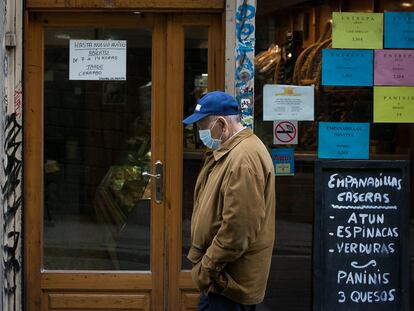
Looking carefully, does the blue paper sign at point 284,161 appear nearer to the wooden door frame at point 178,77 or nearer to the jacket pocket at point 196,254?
the wooden door frame at point 178,77

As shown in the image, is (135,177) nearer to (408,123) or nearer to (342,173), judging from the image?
(342,173)

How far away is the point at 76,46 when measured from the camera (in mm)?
5414

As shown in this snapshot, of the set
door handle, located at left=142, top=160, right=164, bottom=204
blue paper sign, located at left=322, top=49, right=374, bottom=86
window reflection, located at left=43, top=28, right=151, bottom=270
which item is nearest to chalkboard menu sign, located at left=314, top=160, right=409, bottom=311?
blue paper sign, located at left=322, top=49, right=374, bottom=86

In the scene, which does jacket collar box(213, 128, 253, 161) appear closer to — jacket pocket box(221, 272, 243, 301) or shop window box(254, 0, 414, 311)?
jacket pocket box(221, 272, 243, 301)

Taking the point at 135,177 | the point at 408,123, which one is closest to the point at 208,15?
the point at 135,177

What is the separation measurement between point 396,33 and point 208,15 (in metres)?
1.33

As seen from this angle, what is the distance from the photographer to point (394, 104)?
5.46 metres

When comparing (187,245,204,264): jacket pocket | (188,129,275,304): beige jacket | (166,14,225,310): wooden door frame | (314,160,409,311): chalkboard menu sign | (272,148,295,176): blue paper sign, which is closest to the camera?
(188,129,275,304): beige jacket

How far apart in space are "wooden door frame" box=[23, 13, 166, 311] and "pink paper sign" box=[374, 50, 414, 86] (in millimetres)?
1522

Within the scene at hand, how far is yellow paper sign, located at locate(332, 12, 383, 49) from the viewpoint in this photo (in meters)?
→ 5.41

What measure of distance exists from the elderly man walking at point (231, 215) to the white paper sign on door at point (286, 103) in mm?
1501

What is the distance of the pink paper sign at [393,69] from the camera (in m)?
5.44

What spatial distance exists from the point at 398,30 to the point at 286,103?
0.94 meters

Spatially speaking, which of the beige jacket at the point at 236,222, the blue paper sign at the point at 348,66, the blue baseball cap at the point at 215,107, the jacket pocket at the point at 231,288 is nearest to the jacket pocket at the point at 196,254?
the beige jacket at the point at 236,222
